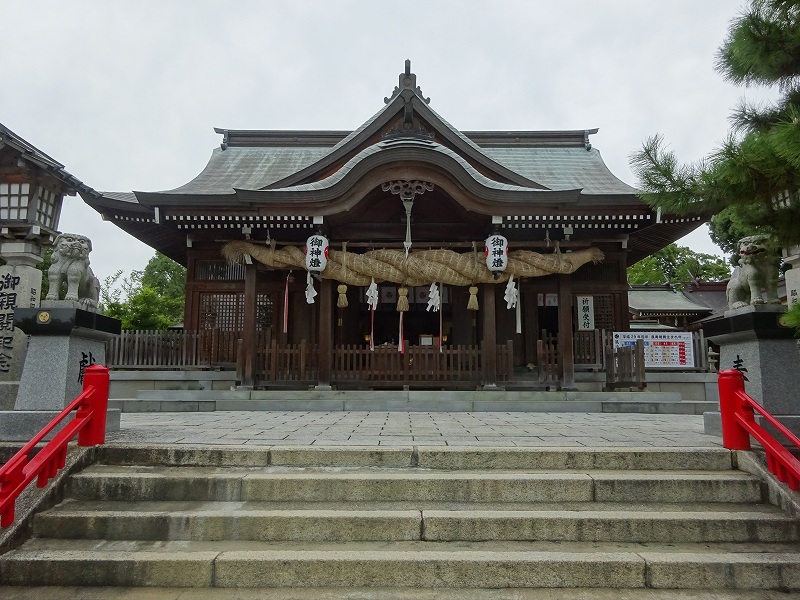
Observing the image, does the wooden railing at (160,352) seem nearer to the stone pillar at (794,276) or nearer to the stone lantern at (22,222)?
the stone lantern at (22,222)

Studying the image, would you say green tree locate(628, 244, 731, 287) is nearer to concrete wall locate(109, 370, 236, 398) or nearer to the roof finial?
the roof finial

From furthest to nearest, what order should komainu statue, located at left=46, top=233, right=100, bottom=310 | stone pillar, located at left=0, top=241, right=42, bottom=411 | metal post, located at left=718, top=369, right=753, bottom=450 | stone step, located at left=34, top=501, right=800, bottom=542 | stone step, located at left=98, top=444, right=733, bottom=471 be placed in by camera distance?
stone pillar, located at left=0, top=241, right=42, bottom=411, komainu statue, located at left=46, top=233, right=100, bottom=310, metal post, located at left=718, top=369, right=753, bottom=450, stone step, located at left=98, top=444, right=733, bottom=471, stone step, located at left=34, top=501, right=800, bottom=542

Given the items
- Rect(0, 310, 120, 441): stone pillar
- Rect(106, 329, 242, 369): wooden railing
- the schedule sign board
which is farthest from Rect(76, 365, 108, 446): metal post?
the schedule sign board

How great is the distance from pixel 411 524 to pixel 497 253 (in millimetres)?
7854

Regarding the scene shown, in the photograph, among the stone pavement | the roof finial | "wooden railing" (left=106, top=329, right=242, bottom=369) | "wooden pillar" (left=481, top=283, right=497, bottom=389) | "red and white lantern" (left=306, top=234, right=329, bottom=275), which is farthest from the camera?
the roof finial

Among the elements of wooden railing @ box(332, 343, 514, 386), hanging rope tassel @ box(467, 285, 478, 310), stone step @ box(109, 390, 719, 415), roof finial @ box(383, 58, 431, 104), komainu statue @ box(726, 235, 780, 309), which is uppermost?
roof finial @ box(383, 58, 431, 104)

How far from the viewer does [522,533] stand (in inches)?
144

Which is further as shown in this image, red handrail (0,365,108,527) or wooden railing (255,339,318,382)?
wooden railing (255,339,318,382)

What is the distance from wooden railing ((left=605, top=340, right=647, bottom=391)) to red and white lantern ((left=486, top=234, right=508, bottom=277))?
124 inches

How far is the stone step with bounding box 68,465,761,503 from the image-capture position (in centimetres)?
403

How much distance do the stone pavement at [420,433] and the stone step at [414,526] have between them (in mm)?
1098

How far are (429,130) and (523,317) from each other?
551 cm

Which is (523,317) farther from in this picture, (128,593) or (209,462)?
(128,593)

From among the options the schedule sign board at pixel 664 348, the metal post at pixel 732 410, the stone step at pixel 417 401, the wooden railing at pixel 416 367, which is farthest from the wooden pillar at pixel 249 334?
the metal post at pixel 732 410
